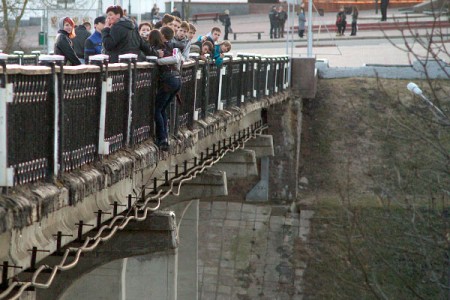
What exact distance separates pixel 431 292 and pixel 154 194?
49.1ft

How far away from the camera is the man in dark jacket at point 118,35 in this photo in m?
15.0

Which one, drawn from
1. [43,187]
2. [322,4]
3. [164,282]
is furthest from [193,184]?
[322,4]

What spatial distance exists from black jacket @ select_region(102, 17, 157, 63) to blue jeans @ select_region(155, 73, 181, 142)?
567 mm

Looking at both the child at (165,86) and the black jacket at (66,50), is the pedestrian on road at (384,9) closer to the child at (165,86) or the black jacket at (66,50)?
the child at (165,86)

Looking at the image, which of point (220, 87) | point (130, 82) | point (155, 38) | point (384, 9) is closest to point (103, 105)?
point (130, 82)

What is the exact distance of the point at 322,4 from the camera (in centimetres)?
7838

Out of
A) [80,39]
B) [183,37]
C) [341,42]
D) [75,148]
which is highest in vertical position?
[183,37]

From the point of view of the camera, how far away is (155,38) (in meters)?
15.5

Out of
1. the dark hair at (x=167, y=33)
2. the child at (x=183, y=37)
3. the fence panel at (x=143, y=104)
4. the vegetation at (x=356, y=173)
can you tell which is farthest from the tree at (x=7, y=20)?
the fence panel at (x=143, y=104)

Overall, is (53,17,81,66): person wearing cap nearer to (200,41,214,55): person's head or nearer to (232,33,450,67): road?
(200,41,214,55): person's head

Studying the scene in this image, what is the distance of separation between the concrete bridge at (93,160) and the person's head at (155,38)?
1.13 ft

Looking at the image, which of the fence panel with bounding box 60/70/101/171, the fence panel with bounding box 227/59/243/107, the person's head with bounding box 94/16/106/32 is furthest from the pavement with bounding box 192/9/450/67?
the fence panel with bounding box 60/70/101/171

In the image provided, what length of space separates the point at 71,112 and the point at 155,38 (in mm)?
3848

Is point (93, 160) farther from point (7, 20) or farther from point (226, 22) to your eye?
point (226, 22)
